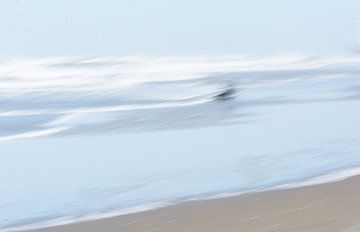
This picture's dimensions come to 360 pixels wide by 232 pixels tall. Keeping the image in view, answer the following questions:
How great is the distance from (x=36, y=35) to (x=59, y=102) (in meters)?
4.54

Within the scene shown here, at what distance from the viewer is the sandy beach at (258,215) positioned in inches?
194

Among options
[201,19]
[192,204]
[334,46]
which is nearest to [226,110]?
[192,204]

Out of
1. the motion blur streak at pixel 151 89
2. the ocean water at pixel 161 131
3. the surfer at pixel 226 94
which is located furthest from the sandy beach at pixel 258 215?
the surfer at pixel 226 94

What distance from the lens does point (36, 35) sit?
13.7m

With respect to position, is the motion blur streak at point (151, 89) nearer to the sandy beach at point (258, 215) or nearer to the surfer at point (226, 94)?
the surfer at point (226, 94)

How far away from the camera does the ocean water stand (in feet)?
19.5

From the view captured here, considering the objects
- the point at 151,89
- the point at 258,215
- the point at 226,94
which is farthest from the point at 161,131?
the point at 258,215

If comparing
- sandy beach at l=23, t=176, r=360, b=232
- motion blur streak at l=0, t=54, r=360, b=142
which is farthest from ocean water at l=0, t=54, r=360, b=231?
sandy beach at l=23, t=176, r=360, b=232

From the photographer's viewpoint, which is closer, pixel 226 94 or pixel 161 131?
pixel 161 131

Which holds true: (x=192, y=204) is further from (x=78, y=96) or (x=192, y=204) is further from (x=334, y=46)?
(x=334, y=46)

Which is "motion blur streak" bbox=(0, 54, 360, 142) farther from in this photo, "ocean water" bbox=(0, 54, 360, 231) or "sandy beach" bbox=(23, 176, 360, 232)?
"sandy beach" bbox=(23, 176, 360, 232)

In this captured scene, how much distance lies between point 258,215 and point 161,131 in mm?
2735

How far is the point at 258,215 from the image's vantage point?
522 centimetres

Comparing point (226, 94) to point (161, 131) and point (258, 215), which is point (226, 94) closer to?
point (161, 131)
